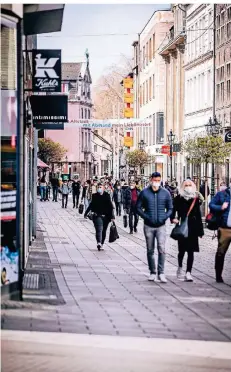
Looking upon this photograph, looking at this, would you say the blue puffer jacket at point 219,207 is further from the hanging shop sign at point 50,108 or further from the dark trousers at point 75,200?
the dark trousers at point 75,200

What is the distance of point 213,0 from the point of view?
36.1 ft

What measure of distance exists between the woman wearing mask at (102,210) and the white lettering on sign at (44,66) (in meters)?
7.85

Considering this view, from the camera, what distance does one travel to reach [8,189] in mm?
12719

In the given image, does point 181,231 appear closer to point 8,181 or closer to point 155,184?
point 155,184

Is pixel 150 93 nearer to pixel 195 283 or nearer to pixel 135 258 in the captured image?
pixel 135 258

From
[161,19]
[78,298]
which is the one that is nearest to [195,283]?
[78,298]

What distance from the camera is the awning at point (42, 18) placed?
43.5 ft

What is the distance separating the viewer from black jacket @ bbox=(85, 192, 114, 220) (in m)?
25.2

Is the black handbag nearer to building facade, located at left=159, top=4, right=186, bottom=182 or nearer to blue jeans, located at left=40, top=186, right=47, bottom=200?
building facade, located at left=159, top=4, right=186, bottom=182

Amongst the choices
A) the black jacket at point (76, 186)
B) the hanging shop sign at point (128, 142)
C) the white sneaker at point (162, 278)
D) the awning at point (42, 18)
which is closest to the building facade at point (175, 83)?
the black jacket at point (76, 186)

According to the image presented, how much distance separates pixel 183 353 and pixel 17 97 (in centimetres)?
434

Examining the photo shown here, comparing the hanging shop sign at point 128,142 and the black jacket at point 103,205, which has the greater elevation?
the hanging shop sign at point 128,142

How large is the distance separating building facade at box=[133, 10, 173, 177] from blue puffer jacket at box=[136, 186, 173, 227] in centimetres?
4861

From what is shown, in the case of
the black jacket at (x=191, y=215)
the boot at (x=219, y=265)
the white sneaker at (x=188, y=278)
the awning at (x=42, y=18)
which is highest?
the awning at (x=42, y=18)
